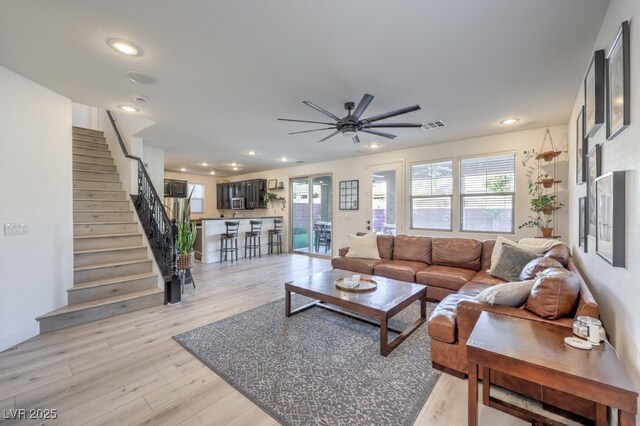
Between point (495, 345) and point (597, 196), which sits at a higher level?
point (597, 196)

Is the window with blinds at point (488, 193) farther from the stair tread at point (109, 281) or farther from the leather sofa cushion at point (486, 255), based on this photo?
the stair tread at point (109, 281)

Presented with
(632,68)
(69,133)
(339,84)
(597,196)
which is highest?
(339,84)

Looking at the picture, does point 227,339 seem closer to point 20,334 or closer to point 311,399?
point 311,399

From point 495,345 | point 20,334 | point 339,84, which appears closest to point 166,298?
point 20,334

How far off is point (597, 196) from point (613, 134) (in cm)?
59

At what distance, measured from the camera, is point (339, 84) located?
9.40ft

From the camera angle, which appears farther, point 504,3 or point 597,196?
point 597,196

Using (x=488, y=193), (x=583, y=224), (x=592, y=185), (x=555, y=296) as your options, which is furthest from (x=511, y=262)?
(x=488, y=193)

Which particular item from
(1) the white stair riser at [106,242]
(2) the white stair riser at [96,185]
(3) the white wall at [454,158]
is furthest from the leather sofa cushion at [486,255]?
(2) the white stair riser at [96,185]

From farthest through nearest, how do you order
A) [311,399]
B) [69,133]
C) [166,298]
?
[166,298]
[69,133]
[311,399]

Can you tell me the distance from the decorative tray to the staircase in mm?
2460

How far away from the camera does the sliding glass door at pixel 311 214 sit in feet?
25.3

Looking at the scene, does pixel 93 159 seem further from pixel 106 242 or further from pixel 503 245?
pixel 503 245

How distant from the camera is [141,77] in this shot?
2773 mm
